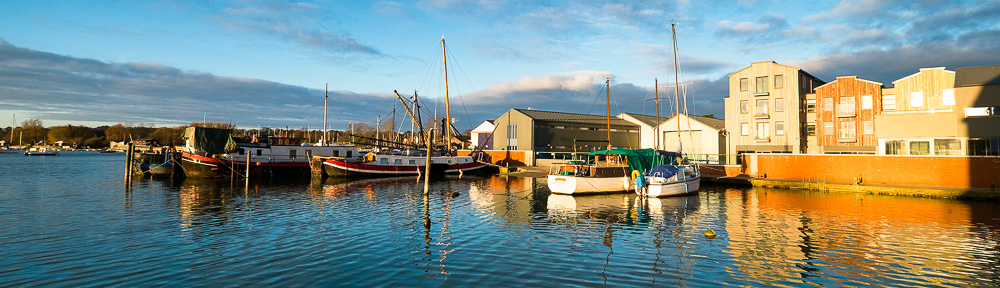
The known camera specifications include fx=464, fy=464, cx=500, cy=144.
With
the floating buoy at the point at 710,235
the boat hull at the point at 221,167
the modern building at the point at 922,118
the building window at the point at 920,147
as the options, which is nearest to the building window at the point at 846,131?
the modern building at the point at 922,118

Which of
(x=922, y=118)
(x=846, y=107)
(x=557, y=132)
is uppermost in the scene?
(x=846, y=107)

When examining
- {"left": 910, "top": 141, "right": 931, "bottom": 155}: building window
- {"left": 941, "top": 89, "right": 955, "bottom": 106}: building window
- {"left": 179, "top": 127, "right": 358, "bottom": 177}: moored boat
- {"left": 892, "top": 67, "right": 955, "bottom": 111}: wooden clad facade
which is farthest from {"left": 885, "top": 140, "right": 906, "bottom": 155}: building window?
{"left": 179, "top": 127, "right": 358, "bottom": 177}: moored boat

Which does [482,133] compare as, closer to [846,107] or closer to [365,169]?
[365,169]

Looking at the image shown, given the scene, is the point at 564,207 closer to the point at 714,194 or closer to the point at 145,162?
the point at 714,194

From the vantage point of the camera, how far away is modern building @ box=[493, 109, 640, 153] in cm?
7019

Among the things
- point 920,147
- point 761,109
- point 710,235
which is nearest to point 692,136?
point 761,109

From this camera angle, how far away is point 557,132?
2854 inches

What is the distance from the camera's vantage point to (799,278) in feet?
44.5

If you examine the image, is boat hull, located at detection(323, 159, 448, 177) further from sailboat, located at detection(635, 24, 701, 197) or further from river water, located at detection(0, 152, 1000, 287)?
sailboat, located at detection(635, 24, 701, 197)

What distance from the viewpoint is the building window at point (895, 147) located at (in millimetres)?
42438

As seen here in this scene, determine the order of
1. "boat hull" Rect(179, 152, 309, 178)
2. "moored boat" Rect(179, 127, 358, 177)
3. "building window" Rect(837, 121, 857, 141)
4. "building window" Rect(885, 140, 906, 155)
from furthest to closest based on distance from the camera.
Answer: "moored boat" Rect(179, 127, 358, 177) < "boat hull" Rect(179, 152, 309, 178) < "building window" Rect(837, 121, 857, 141) < "building window" Rect(885, 140, 906, 155)

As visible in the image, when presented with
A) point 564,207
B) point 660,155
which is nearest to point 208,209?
point 564,207

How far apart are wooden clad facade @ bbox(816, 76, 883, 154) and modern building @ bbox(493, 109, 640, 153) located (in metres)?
28.6

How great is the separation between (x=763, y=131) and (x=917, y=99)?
545 inches
